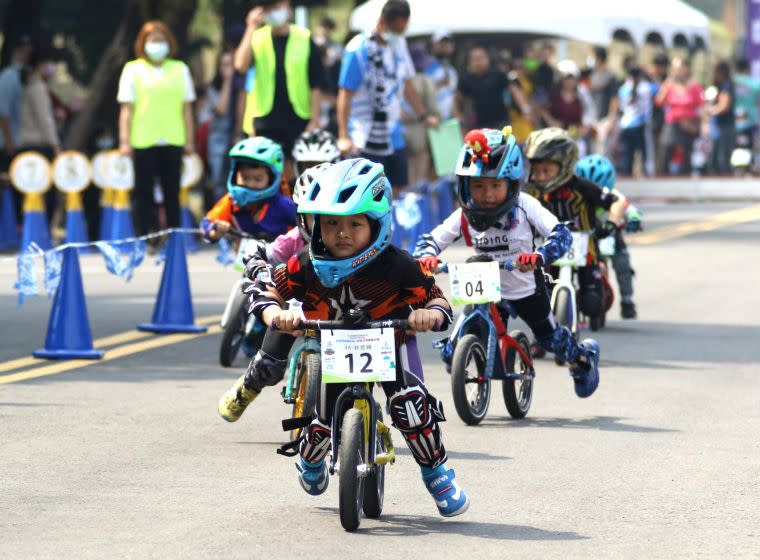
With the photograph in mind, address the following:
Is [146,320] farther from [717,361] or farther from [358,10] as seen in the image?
[358,10]

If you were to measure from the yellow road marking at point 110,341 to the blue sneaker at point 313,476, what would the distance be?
4924 millimetres

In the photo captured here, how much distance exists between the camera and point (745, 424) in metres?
10.6

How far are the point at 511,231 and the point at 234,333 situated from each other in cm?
240

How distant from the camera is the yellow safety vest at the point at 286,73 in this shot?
16.7m

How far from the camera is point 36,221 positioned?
20.1 m

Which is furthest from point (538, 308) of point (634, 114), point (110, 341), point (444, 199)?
point (634, 114)

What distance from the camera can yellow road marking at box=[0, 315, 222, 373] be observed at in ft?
41.5

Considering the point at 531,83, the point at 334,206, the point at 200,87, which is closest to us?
the point at 334,206

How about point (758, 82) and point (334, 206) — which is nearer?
point (334, 206)

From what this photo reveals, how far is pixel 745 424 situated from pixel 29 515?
4.29 m

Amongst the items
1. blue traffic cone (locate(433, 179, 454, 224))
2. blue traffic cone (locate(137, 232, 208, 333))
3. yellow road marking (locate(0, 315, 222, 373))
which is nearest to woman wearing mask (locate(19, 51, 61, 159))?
blue traffic cone (locate(433, 179, 454, 224))

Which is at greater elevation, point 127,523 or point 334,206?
point 334,206

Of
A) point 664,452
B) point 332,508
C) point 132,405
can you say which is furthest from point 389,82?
point 332,508

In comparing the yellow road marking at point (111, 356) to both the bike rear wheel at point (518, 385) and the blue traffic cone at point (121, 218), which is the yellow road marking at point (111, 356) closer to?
the bike rear wheel at point (518, 385)
